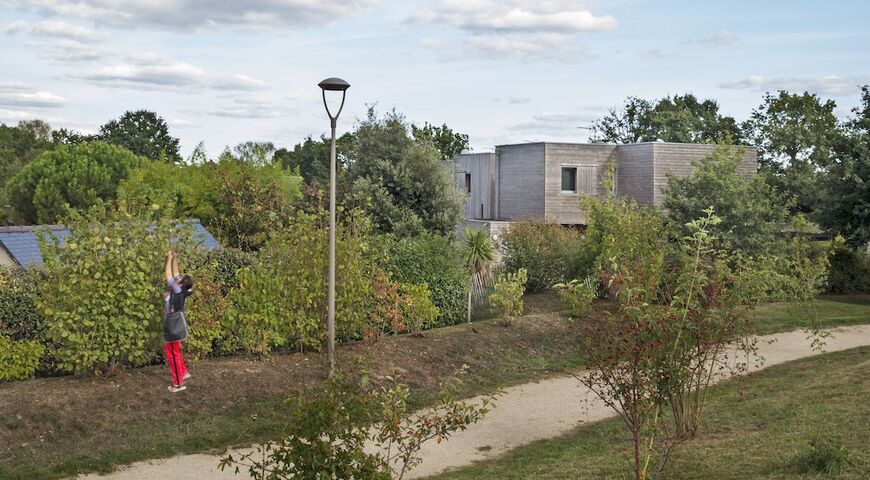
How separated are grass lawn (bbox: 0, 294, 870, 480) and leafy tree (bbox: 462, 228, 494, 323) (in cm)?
608

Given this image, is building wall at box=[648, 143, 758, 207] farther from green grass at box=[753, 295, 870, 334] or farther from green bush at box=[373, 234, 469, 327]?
green bush at box=[373, 234, 469, 327]

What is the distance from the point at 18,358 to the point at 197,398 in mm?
2682

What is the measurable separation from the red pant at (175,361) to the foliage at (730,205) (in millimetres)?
15003

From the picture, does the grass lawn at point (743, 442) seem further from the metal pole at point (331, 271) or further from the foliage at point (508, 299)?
the foliage at point (508, 299)

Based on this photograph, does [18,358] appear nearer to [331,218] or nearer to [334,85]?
[331,218]

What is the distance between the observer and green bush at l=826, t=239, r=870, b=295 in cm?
2878

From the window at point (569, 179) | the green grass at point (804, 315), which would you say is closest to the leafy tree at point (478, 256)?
the green grass at point (804, 315)

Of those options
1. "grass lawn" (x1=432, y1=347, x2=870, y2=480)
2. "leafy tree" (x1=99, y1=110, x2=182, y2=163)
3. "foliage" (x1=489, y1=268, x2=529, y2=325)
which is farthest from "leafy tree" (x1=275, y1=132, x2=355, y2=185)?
"grass lawn" (x1=432, y1=347, x2=870, y2=480)

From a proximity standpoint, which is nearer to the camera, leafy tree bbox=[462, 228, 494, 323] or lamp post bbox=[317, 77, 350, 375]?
lamp post bbox=[317, 77, 350, 375]

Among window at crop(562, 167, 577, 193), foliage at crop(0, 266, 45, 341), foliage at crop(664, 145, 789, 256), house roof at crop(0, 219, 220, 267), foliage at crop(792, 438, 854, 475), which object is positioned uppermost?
window at crop(562, 167, 577, 193)

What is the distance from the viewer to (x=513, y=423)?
1306 centimetres

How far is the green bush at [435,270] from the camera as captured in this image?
20.1 meters

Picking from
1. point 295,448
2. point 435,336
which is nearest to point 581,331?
point 295,448

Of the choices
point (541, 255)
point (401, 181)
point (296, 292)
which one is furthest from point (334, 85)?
point (541, 255)
